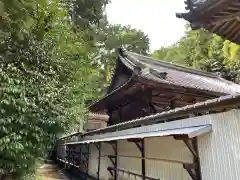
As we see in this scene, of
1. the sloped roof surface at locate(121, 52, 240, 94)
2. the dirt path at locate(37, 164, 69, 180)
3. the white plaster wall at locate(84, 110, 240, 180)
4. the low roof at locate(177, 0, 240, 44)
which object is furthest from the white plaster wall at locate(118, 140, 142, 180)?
the dirt path at locate(37, 164, 69, 180)

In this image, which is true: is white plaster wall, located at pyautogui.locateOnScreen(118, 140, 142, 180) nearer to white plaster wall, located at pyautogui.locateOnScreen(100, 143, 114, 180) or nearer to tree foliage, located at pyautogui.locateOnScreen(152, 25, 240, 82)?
white plaster wall, located at pyautogui.locateOnScreen(100, 143, 114, 180)

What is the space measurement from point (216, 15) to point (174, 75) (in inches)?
297

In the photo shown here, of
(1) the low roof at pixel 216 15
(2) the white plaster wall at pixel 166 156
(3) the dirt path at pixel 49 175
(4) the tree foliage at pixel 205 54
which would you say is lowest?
(3) the dirt path at pixel 49 175

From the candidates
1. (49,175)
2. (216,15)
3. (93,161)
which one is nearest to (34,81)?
(93,161)

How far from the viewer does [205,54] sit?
29.5 metres

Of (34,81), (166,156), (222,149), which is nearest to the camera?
(222,149)

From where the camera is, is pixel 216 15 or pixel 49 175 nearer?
pixel 216 15

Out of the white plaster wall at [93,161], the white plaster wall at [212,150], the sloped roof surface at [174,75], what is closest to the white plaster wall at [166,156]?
the white plaster wall at [212,150]

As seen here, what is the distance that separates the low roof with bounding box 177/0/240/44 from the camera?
3.97m

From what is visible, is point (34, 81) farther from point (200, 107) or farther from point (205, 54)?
point (205, 54)

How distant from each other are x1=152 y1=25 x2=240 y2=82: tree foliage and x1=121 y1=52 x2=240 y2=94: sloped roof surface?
797 centimetres

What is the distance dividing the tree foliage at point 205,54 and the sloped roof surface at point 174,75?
7.97 metres

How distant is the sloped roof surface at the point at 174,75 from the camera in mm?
8739

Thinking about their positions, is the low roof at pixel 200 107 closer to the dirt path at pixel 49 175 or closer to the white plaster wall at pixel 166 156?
the white plaster wall at pixel 166 156
